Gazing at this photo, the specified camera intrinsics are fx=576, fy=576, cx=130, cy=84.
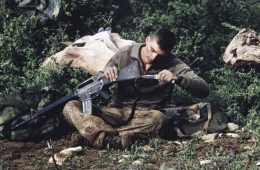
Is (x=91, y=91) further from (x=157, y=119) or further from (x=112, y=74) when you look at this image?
(x=157, y=119)

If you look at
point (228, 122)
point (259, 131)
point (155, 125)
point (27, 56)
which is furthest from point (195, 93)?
point (27, 56)

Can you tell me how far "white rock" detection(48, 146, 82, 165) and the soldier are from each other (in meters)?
0.19

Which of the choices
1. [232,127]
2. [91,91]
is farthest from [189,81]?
[232,127]

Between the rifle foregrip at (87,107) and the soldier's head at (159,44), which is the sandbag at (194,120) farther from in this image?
the rifle foregrip at (87,107)

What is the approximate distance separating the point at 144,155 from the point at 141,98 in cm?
97

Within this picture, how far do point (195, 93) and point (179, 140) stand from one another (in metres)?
0.59

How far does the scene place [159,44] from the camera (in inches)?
232

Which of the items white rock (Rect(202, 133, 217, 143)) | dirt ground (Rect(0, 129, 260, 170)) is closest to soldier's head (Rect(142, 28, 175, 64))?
dirt ground (Rect(0, 129, 260, 170))

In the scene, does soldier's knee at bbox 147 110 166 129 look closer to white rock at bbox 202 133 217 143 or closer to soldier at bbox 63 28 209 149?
soldier at bbox 63 28 209 149

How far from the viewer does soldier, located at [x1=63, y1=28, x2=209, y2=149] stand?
586cm

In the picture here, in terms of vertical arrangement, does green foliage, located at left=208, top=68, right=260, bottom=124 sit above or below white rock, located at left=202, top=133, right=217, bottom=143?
above

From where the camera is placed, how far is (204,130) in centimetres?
652

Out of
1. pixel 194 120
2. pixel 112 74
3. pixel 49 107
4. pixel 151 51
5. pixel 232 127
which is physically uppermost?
pixel 151 51

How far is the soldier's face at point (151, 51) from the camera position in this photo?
5.93 m
